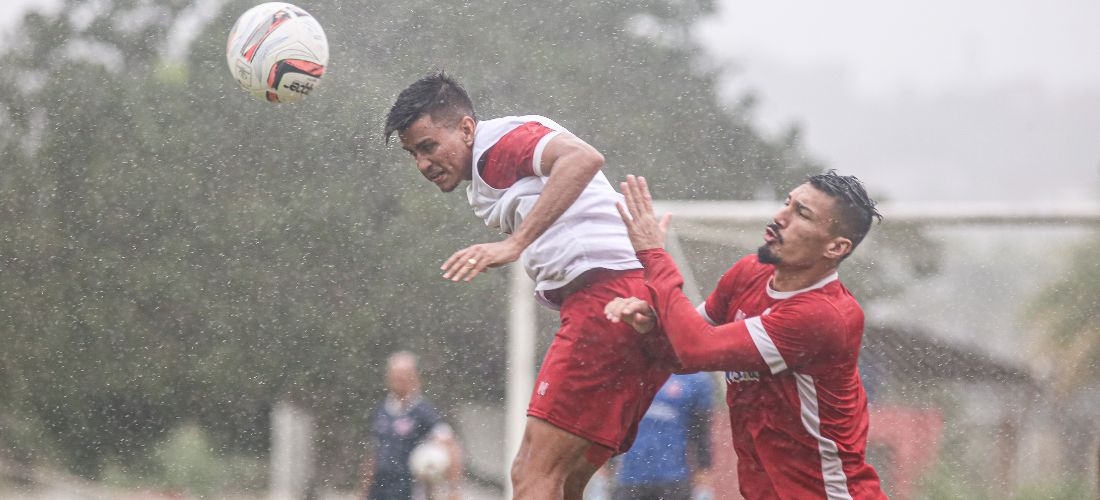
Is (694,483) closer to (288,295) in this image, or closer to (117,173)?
(288,295)

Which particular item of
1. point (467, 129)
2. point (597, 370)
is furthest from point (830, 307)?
point (467, 129)

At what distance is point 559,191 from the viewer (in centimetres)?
209

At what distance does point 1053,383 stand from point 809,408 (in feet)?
11.2

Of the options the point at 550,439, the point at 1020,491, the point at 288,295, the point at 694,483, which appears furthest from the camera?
the point at 288,295

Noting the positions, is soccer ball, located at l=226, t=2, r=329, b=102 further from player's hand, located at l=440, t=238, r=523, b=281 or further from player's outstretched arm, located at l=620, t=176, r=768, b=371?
player's outstretched arm, located at l=620, t=176, r=768, b=371

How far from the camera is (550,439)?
220 cm

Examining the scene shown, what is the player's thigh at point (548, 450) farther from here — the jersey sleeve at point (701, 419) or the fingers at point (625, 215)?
the jersey sleeve at point (701, 419)

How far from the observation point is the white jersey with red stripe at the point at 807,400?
6.72ft

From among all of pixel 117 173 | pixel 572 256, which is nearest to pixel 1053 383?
pixel 572 256

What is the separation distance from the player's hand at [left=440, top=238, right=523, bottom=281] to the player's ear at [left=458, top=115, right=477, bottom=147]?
1.44 feet

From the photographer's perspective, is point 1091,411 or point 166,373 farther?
point 166,373

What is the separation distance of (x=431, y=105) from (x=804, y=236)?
109 cm

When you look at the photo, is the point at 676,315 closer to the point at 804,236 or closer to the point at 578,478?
the point at 804,236

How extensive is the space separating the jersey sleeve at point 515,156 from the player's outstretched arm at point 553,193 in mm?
39
